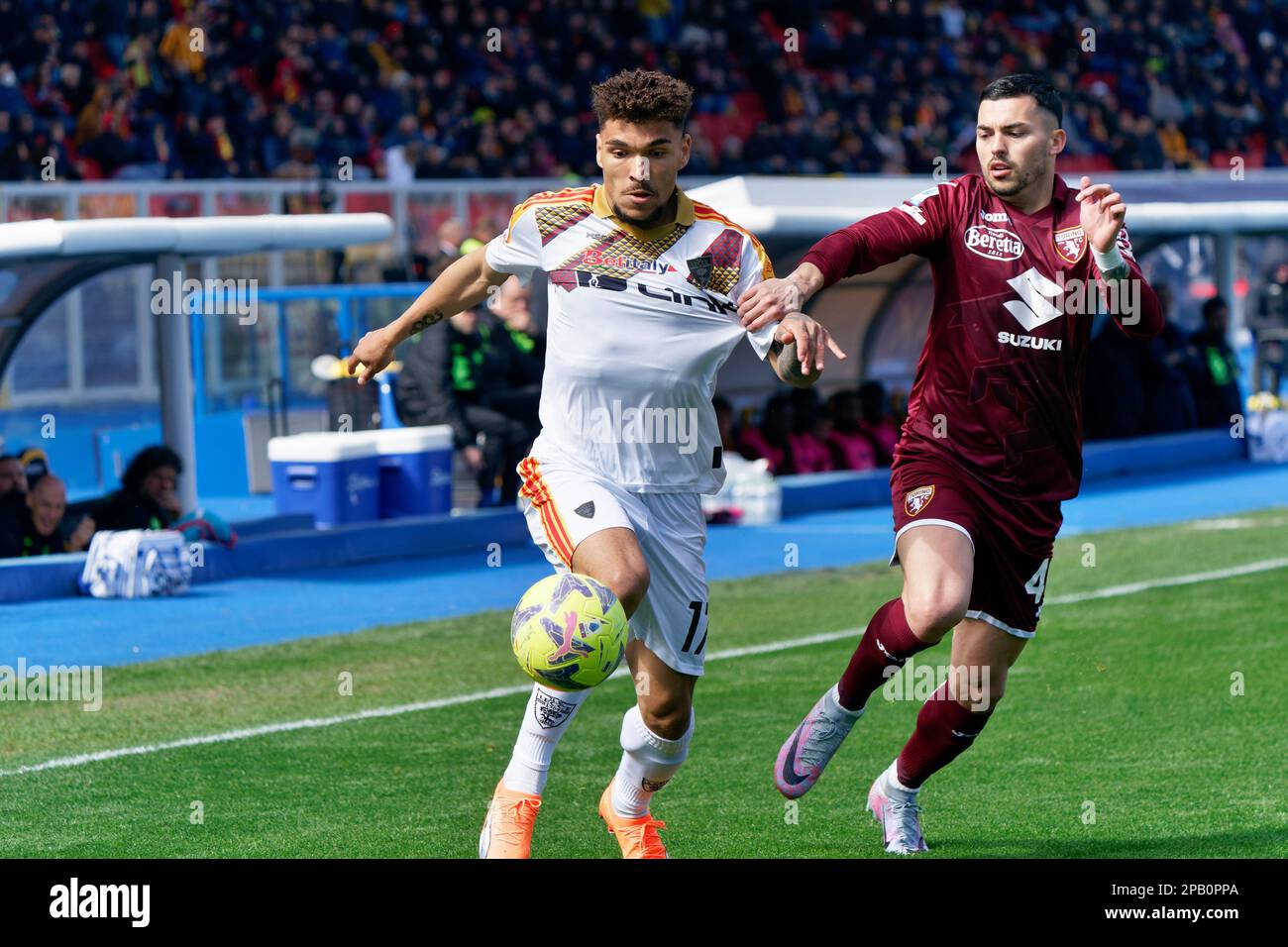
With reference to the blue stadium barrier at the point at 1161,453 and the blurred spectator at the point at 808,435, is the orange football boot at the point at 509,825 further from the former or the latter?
the blue stadium barrier at the point at 1161,453

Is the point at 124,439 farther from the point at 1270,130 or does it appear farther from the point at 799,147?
the point at 1270,130

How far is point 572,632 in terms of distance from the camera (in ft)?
17.8

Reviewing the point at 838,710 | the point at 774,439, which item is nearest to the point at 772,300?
the point at 838,710

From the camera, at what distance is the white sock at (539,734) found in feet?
19.0

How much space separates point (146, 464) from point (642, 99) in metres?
8.07

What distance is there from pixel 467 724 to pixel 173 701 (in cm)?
145

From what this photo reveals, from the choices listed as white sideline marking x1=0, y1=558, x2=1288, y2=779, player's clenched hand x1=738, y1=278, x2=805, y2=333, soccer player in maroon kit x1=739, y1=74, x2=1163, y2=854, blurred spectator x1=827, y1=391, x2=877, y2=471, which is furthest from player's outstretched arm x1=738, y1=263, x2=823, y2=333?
blurred spectator x1=827, y1=391, x2=877, y2=471

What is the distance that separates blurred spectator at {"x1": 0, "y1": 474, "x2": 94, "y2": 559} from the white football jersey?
7.39 metres

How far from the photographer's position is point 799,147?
2939 centimetres

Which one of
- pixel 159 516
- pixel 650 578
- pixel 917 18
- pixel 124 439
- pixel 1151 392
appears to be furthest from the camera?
pixel 917 18

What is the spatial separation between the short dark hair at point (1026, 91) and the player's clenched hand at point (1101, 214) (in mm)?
258

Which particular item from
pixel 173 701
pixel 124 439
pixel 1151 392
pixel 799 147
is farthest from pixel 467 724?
pixel 799 147

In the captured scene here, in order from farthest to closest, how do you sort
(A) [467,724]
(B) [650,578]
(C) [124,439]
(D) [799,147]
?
(D) [799,147] < (C) [124,439] < (A) [467,724] < (B) [650,578]

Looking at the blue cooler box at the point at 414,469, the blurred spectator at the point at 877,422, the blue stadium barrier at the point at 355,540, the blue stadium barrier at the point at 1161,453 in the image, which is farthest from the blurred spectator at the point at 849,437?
the blue cooler box at the point at 414,469
